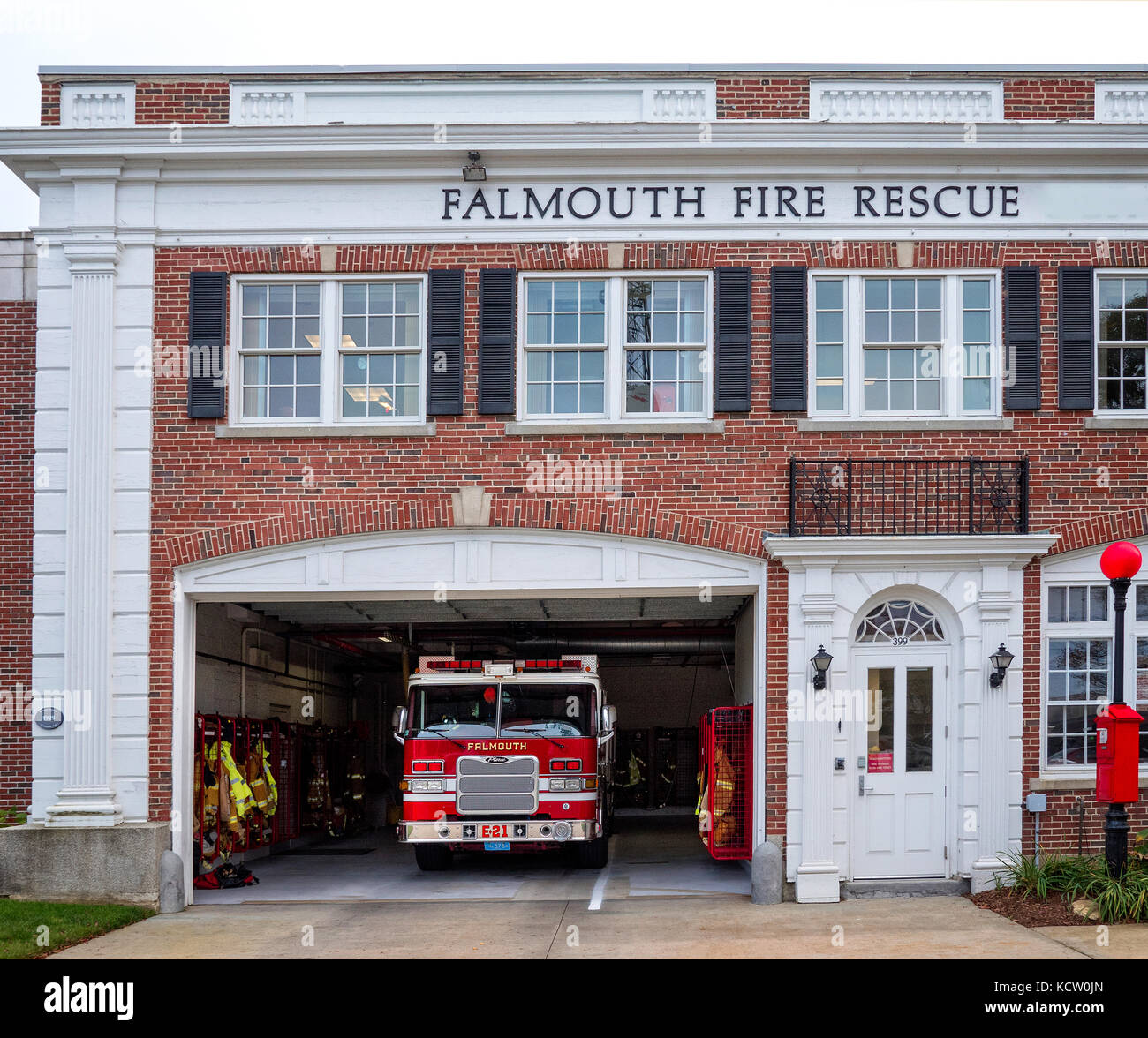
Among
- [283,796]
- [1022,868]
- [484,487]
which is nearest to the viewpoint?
[1022,868]

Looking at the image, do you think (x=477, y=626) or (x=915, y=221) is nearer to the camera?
(x=915, y=221)

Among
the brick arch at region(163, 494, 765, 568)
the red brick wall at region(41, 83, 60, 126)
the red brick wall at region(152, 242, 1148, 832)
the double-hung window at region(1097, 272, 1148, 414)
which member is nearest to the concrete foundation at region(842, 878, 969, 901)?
the red brick wall at region(152, 242, 1148, 832)

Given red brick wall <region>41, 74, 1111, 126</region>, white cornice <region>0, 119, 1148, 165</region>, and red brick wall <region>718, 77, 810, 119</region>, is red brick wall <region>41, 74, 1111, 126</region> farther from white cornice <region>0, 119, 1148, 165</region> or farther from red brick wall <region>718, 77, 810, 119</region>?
white cornice <region>0, 119, 1148, 165</region>

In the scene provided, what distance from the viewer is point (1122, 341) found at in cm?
1414

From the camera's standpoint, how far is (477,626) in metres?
21.0

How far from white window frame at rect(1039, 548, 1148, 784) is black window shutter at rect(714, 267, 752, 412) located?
12.1ft

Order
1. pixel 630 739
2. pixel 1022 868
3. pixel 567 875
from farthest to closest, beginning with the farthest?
pixel 630 739
pixel 567 875
pixel 1022 868

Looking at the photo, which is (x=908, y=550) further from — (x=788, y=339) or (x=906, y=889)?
(x=906, y=889)

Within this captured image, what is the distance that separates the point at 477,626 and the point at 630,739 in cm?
735

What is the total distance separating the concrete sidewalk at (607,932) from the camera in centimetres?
1077

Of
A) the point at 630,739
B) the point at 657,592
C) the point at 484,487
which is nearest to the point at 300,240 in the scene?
the point at 484,487

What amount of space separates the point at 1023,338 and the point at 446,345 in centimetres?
599

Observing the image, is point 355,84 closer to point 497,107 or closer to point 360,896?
point 497,107

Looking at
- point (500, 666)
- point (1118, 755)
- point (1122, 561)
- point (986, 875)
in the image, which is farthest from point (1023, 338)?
point (500, 666)
